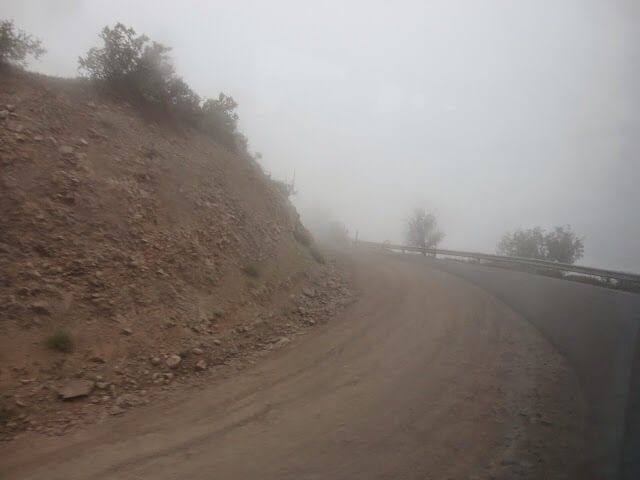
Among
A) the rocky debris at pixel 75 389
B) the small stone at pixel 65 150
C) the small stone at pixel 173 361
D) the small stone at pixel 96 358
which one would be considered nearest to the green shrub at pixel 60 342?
the small stone at pixel 96 358

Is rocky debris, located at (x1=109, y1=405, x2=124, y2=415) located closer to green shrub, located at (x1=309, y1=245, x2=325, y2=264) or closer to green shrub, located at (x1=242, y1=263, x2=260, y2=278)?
green shrub, located at (x1=242, y1=263, x2=260, y2=278)

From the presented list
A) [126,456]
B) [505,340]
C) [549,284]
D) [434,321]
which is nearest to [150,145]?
[126,456]

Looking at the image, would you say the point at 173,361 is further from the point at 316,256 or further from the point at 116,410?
the point at 316,256

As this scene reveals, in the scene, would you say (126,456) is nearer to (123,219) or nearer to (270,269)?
(123,219)

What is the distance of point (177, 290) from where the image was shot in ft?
24.5

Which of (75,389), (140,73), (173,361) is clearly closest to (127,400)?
(75,389)

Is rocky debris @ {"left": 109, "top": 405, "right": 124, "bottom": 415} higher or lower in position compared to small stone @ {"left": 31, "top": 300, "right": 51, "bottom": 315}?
lower

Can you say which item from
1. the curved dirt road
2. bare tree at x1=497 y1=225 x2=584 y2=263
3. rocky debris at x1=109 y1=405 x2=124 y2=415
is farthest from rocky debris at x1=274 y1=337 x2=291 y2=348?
bare tree at x1=497 y1=225 x2=584 y2=263

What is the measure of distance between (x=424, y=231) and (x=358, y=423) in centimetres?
3520

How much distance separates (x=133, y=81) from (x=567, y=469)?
1503 cm

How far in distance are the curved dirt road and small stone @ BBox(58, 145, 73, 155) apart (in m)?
6.72

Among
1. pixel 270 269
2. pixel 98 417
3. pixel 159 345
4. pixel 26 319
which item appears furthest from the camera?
pixel 270 269

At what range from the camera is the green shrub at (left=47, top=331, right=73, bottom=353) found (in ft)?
17.4

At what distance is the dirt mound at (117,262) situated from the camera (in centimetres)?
530
